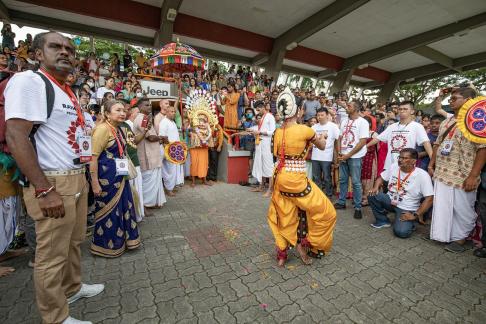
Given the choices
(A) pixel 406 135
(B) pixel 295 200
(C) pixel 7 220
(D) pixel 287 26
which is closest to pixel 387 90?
(D) pixel 287 26

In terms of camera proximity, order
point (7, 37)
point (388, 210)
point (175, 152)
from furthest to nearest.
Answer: point (7, 37), point (175, 152), point (388, 210)

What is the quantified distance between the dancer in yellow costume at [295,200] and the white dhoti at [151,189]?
258 cm

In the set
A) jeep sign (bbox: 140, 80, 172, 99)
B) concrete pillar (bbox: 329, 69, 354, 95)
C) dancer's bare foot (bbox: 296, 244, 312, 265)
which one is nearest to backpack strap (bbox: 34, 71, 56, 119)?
dancer's bare foot (bbox: 296, 244, 312, 265)

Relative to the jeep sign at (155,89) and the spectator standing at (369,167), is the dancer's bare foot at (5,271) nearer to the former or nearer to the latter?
the jeep sign at (155,89)

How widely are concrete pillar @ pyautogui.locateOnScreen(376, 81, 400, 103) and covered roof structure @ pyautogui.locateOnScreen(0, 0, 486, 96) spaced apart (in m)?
3.22

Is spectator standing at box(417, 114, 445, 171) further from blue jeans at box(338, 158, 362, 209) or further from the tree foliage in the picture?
the tree foliage

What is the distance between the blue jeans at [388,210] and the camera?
149 inches

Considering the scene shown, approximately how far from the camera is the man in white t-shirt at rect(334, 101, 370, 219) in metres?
4.62

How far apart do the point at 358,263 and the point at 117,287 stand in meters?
2.65

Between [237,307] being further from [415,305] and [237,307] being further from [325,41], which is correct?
[325,41]

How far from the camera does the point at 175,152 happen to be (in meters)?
5.38

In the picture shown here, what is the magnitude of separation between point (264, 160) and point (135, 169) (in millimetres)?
3582

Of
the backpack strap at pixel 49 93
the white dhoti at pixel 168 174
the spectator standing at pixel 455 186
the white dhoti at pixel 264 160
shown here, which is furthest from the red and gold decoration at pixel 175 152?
the spectator standing at pixel 455 186

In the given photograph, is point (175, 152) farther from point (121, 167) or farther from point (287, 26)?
point (287, 26)
